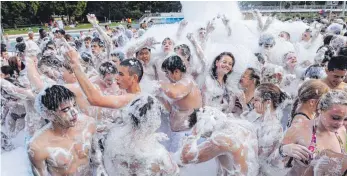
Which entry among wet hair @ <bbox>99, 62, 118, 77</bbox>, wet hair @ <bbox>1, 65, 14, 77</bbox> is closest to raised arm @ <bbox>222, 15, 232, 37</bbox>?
wet hair @ <bbox>99, 62, 118, 77</bbox>

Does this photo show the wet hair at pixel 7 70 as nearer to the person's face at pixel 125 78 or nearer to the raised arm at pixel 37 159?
the person's face at pixel 125 78

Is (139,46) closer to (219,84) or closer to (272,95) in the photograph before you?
(219,84)

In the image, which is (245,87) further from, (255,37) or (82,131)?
(255,37)

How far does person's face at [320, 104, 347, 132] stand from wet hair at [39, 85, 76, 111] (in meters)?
1.47

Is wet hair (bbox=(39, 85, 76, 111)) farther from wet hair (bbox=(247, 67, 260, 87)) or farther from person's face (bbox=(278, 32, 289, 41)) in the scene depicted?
person's face (bbox=(278, 32, 289, 41))

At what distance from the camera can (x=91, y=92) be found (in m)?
2.43

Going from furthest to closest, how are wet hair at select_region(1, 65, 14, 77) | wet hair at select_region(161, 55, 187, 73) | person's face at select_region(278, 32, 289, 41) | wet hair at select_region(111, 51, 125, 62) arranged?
person's face at select_region(278, 32, 289, 41)
wet hair at select_region(1, 65, 14, 77)
wet hair at select_region(111, 51, 125, 62)
wet hair at select_region(161, 55, 187, 73)

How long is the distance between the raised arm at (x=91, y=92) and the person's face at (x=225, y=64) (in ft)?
3.79

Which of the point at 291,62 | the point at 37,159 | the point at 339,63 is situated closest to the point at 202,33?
the point at 291,62

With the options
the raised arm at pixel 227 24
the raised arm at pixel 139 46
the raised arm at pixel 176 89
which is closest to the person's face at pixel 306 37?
the raised arm at pixel 227 24

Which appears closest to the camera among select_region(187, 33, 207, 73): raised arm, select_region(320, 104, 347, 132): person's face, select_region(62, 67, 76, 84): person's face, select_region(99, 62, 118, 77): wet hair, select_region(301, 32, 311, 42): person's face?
select_region(320, 104, 347, 132): person's face

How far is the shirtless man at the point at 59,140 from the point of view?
1.93 meters

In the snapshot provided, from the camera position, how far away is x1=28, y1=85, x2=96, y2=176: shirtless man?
75.9 inches

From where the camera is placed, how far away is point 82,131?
2.14 metres
